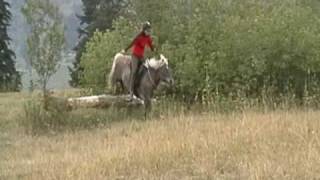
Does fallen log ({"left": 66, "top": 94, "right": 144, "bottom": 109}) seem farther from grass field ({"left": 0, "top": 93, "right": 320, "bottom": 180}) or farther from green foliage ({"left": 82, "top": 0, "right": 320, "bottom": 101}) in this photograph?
grass field ({"left": 0, "top": 93, "right": 320, "bottom": 180})

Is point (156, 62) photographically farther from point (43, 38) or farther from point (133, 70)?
point (43, 38)

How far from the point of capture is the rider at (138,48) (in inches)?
723

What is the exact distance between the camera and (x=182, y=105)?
19453mm

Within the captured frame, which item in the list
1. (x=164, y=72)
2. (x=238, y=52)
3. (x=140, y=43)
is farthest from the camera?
(x=238, y=52)

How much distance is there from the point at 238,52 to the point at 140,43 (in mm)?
3270

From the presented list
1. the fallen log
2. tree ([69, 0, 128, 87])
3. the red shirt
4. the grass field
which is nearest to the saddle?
the fallen log

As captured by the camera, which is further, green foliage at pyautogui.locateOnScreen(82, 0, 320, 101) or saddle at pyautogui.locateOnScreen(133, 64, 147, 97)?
green foliage at pyautogui.locateOnScreen(82, 0, 320, 101)

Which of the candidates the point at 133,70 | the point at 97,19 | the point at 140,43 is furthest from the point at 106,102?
the point at 97,19

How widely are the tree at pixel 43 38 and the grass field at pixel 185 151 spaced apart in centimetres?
1534

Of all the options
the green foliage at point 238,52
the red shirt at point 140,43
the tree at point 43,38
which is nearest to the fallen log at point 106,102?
the red shirt at point 140,43

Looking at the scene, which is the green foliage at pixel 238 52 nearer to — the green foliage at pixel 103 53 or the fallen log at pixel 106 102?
the green foliage at pixel 103 53

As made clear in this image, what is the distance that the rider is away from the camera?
18359 mm

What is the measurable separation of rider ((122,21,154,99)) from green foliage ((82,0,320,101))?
5.76 feet

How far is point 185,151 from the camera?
10.3m
